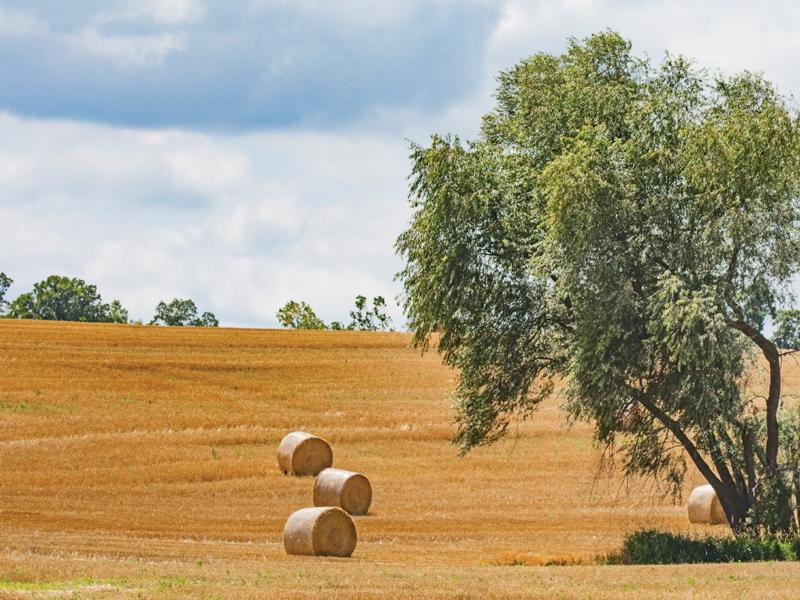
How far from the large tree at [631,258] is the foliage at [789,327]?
0.55 metres

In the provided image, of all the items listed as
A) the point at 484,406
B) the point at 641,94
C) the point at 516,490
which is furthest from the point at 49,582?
the point at 516,490

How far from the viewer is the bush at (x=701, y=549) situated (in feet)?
95.6

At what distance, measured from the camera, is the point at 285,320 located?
16775 centimetres

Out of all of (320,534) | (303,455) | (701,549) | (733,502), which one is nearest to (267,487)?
(303,455)

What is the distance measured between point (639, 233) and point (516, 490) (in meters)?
15.7

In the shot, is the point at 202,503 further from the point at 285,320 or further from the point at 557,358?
the point at 285,320

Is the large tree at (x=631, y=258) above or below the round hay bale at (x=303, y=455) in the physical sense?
above

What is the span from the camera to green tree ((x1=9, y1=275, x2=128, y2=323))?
525 ft

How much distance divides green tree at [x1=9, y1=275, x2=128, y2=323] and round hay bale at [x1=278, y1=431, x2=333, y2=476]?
4684 inches

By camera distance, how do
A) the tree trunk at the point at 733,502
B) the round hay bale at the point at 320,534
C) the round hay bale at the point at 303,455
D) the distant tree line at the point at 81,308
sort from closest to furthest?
1. the round hay bale at the point at 320,534
2. the tree trunk at the point at 733,502
3. the round hay bale at the point at 303,455
4. the distant tree line at the point at 81,308

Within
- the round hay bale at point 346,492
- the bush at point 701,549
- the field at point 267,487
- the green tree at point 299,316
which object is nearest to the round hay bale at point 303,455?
the field at point 267,487

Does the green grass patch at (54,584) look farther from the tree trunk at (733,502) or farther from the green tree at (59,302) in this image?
the green tree at (59,302)

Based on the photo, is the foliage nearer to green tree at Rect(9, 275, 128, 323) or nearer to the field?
the field

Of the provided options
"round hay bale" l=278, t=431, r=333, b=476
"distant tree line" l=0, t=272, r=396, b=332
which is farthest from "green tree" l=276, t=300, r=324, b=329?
"round hay bale" l=278, t=431, r=333, b=476
